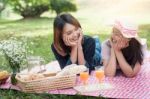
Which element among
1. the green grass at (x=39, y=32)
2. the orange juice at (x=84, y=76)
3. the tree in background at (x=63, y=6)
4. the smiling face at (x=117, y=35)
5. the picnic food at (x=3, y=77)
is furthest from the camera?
the tree in background at (x=63, y=6)

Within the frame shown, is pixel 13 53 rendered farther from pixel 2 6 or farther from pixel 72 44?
pixel 2 6

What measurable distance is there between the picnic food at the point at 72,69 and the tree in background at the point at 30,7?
6.74m

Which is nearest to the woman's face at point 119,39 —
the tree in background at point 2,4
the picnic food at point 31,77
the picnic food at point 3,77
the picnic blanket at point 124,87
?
the picnic blanket at point 124,87

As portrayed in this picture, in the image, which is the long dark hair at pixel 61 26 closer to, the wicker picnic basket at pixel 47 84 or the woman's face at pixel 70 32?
the woman's face at pixel 70 32

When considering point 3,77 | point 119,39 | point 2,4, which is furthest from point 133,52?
point 2,4

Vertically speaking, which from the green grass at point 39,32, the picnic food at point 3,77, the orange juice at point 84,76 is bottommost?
the green grass at point 39,32

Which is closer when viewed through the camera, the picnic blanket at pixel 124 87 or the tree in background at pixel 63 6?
the picnic blanket at pixel 124 87

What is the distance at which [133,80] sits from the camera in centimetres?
387

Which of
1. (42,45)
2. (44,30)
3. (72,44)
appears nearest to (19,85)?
(72,44)

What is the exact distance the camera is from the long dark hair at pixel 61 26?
12.9 ft

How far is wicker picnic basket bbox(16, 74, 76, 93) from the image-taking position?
3625mm

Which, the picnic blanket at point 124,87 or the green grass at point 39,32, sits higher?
the picnic blanket at point 124,87

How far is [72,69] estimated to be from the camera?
148 inches

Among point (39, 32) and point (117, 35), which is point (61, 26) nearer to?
point (117, 35)
